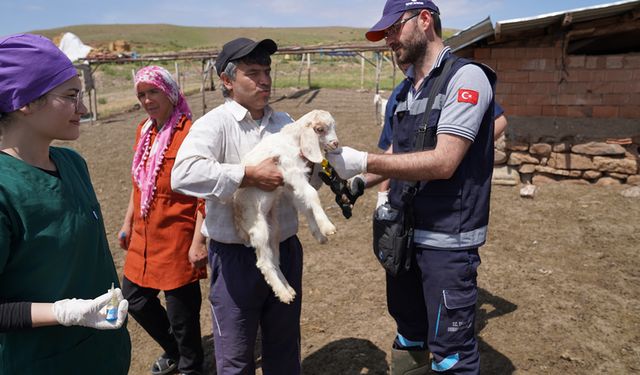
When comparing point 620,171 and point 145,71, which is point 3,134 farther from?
point 620,171

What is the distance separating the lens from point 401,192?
2637 millimetres

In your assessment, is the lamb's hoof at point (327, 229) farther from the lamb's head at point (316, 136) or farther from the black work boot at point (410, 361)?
the black work boot at point (410, 361)

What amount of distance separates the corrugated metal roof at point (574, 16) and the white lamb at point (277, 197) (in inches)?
205

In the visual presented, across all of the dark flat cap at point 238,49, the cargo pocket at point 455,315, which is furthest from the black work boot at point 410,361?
the dark flat cap at point 238,49

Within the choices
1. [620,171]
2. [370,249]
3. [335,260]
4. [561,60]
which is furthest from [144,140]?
[620,171]

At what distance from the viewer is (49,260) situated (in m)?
1.68

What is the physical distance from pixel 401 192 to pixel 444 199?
11.5 inches

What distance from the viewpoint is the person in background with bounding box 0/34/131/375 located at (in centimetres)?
158

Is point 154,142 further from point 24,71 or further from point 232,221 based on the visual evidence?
point 24,71

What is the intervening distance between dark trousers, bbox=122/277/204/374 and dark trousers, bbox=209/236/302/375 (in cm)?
79

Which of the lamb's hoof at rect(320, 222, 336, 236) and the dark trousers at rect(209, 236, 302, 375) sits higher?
the lamb's hoof at rect(320, 222, 336, 236)

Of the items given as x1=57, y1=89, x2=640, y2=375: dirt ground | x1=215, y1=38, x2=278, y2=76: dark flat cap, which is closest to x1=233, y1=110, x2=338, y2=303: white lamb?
x1=215, y1=38, x2=278, y2=76: dark flat cap

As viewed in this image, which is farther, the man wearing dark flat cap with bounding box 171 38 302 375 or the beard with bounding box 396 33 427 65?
the beard with bounding box 396 33 427 65

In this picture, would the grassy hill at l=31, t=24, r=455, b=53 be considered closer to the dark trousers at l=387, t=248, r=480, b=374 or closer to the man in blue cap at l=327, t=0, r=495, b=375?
the man in blue cap at l=327, t=0, r=495, b=375
